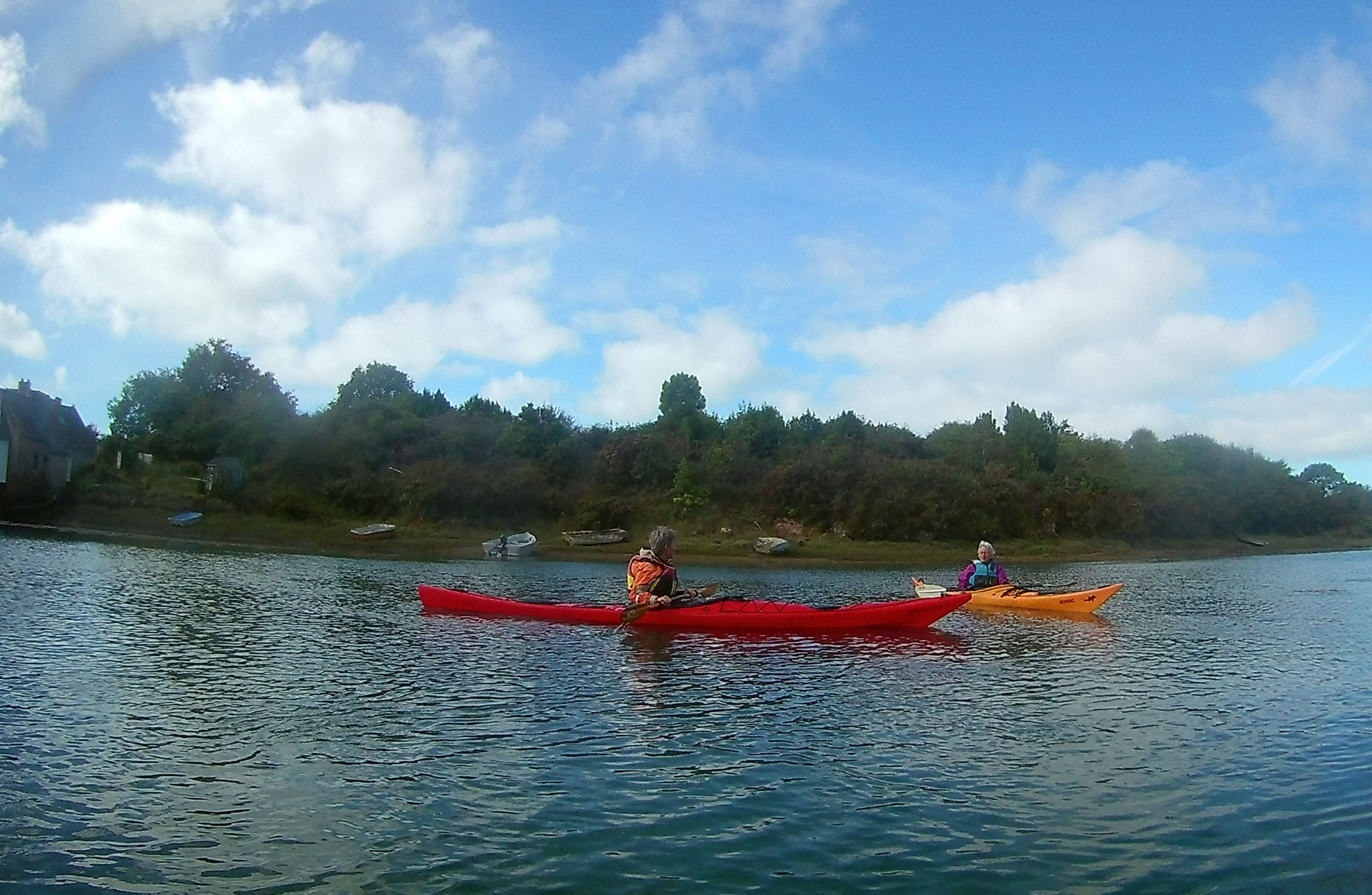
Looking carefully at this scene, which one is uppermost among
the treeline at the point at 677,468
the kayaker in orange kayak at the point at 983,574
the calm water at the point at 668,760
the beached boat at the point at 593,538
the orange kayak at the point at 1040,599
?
the treeline at the point at 677,468

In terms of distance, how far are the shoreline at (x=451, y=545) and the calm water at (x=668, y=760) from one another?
2700cm

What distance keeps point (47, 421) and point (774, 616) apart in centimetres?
6384

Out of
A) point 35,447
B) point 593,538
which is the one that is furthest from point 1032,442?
point 35,447

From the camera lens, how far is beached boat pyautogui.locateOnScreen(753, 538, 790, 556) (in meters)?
51.1

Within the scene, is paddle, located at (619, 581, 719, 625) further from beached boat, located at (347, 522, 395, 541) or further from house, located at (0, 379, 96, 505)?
house, located at (0, 379, 96, 505)

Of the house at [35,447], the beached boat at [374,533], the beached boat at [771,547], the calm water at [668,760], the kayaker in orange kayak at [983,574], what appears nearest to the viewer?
the calm water at [668,760]

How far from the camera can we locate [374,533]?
Answer: 173 ft

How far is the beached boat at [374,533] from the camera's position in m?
52.5

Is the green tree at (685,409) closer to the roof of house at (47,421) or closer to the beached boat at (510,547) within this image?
the beached boat at (510,547)

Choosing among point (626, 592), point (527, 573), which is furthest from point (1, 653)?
point (527, 573)

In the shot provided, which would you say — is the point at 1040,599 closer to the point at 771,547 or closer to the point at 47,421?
the point at 771,547

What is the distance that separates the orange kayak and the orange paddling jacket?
795cm

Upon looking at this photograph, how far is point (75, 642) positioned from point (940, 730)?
14635 millimetres

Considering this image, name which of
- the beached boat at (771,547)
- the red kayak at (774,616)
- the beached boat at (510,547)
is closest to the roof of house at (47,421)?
the beached boat at (510,547)
